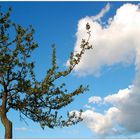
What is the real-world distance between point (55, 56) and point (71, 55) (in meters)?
1.43

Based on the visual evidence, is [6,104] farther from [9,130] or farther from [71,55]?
[71,55]

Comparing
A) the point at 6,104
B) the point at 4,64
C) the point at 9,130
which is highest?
the point at 4,64

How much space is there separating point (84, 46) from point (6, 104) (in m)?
7.96

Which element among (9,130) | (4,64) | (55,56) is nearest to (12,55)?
(4,64)

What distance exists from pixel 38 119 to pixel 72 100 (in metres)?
3.27

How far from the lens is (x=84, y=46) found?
38781mm

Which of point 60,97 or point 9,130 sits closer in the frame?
point 9,130

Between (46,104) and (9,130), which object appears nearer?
(9,130)

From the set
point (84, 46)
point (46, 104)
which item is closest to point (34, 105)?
point (46, 104)

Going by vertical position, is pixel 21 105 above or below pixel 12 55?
below

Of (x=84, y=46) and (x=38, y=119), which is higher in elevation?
(x=84, y=46)

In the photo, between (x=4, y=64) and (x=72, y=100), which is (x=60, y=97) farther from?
(x=4, y=64)

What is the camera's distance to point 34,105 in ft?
128

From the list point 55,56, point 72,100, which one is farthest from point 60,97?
point 55,56
